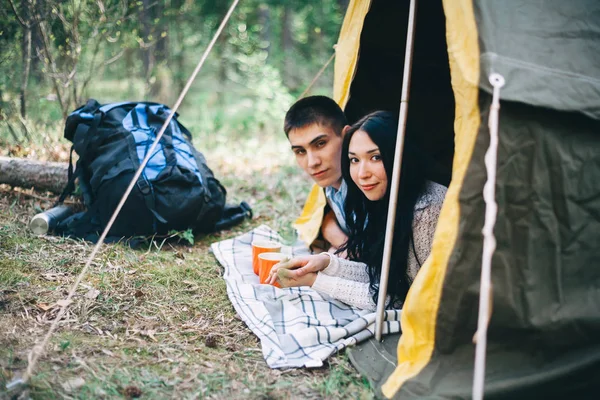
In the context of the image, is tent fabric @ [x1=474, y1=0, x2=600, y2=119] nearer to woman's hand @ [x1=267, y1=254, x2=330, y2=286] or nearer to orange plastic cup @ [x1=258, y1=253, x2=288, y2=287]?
woman's hand @ [x1=267, y1=254, x2=330, y2=286]

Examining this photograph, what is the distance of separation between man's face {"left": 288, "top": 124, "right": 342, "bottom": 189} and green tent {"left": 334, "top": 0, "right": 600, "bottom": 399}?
1267mm

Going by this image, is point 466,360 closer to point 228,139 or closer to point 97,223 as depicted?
point 97,223

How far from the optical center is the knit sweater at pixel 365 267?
2523 millimetres

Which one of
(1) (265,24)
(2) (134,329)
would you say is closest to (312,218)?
(2) (134,329)

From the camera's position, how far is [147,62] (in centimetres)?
851

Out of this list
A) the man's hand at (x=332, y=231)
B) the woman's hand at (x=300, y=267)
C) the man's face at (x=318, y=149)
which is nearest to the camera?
the woman's hand at (x=300, y=267)

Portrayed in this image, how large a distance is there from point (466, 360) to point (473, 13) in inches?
54.5

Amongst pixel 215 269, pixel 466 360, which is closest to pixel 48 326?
pixel 215 269

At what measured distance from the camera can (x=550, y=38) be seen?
6.74 ft

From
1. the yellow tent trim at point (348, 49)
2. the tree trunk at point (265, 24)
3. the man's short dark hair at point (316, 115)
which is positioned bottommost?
the tree trunk at point (265, 24)

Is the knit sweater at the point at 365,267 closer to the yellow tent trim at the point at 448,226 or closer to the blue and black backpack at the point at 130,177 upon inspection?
the yellow tent trim at the point at 448,226

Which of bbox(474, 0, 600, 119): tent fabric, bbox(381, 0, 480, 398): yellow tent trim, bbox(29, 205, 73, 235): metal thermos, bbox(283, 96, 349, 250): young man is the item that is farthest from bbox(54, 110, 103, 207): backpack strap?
bbox(474, 0, 600, 119): tent fabric

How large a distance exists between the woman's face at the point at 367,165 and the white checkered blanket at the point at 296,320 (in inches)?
26.2

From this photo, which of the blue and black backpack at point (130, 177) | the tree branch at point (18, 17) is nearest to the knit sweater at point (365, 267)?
the blue and black backpack at point (130, 177)
